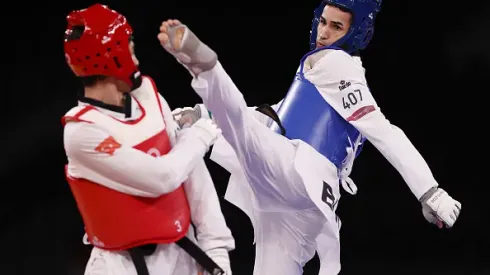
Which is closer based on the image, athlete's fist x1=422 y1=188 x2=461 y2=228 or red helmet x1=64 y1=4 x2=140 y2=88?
red helmet x1=64 y1=4 x2=140 y2=88

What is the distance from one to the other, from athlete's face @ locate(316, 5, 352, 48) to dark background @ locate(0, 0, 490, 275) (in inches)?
53.9

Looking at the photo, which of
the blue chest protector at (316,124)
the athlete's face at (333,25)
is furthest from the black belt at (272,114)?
the athlete's face at (333,25)

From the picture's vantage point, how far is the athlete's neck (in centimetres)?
284

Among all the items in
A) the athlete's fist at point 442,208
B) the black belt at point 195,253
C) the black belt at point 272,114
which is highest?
the black belt at point 272,114

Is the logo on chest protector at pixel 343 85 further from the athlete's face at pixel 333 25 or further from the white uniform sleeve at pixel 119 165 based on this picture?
the white uniform sleeve at pixel 119 165

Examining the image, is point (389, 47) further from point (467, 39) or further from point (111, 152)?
point (111, 152)

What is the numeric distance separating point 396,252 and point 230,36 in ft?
4.90

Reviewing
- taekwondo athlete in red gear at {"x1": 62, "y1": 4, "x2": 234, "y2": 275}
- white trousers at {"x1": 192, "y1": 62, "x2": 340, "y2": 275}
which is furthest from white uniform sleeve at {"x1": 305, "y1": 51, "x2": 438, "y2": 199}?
taekwondo athlete in red gear at {"x1": 62, "y1": 4, "x2": 234, "y2": 275}

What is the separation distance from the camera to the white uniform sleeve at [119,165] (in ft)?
8.92

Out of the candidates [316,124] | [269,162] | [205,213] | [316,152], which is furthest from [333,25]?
[205,213]

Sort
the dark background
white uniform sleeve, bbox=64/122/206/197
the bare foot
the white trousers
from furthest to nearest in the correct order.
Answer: the dark background → the white trousers → the bare foot → white uniform sleeve, bbox=64/122/206/197

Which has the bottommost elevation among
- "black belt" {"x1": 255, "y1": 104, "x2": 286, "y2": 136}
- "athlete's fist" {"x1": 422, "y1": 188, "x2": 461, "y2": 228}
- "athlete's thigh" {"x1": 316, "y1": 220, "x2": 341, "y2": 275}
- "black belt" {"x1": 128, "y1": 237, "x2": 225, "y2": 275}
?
"athlete's thigh" {"x1": 316, "y1": 220, "x2": 341, "y2": 275}

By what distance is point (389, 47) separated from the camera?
5406mm

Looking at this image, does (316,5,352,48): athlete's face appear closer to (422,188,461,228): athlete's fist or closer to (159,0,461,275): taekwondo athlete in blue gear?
(159,0,461,275): taekwondo athlete in blue gear
